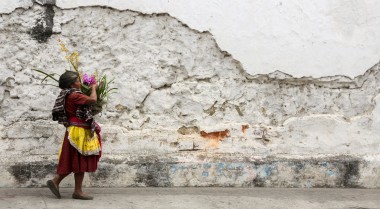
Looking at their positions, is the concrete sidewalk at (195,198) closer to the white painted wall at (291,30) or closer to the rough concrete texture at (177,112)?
the rough concrete texture at (177,112)

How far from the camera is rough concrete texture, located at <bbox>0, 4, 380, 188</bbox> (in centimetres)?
494

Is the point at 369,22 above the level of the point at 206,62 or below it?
above

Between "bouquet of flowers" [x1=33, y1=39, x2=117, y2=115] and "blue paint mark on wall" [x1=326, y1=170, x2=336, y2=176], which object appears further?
"blue paint mark on wall" [x1=326, y1=170, x2=336, y2=176]

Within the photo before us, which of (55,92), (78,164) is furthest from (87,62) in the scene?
(78,164)

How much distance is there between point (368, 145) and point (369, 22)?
119cm

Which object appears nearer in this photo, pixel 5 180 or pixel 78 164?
pixel 78 164

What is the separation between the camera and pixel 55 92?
16.4ft

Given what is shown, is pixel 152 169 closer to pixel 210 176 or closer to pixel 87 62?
pixel 210 176

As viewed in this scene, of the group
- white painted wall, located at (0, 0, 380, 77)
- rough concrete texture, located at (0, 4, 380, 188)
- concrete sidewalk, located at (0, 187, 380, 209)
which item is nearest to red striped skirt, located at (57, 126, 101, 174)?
concrete sidewalk, located at (0, 187, 380, 209)

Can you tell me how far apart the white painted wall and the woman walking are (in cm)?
109

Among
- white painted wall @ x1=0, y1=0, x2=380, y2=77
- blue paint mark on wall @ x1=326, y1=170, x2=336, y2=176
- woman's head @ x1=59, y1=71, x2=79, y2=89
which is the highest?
white painted wall @ x1=0, y1=0, x2=380, y2=77

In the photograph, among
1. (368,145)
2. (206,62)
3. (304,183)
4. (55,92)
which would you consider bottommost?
(304,183)

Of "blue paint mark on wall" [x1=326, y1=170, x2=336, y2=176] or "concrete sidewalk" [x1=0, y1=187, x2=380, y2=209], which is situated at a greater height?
"blue paint mark on wall" [x1=326, y1=170, x2=336, y2=176]

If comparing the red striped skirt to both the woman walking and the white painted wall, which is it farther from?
the white painted wall
